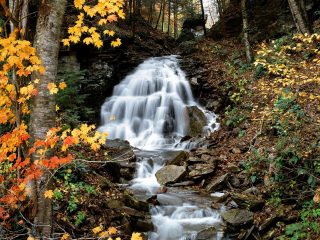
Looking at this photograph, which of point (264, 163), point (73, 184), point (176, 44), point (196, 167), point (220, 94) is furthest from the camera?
point (176, 44)

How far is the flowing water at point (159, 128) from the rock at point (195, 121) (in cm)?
25

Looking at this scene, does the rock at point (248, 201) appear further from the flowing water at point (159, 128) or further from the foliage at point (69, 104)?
the foliage at point (69, 104)

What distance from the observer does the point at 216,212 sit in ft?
24.8

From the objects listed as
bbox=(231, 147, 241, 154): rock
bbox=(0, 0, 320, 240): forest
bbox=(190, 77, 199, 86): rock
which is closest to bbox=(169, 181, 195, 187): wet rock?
bbox=(0, 0, 320, 240): forest

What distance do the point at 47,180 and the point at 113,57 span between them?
1447 cm

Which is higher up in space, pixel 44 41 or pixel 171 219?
pixel 44 41

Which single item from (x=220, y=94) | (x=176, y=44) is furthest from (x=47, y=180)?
(x=176, y=44)

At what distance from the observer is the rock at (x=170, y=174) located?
938 centimetres

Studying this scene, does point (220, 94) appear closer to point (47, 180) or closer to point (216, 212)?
point (216, 212)

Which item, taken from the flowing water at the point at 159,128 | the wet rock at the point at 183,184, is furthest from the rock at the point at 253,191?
the wet rock at the point at 183,184

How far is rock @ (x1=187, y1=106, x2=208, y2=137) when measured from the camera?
44.5ft

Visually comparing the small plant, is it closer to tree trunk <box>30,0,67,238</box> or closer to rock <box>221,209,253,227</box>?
rock <box>221,209,253,227</box>

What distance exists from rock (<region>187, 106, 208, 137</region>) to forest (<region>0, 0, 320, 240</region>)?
0.19 feet

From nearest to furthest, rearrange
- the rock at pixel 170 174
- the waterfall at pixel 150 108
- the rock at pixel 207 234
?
1. the rock at pixel 207 234
2. the rock at pixel 170 174
3. the waterfall at pixel 150 108
